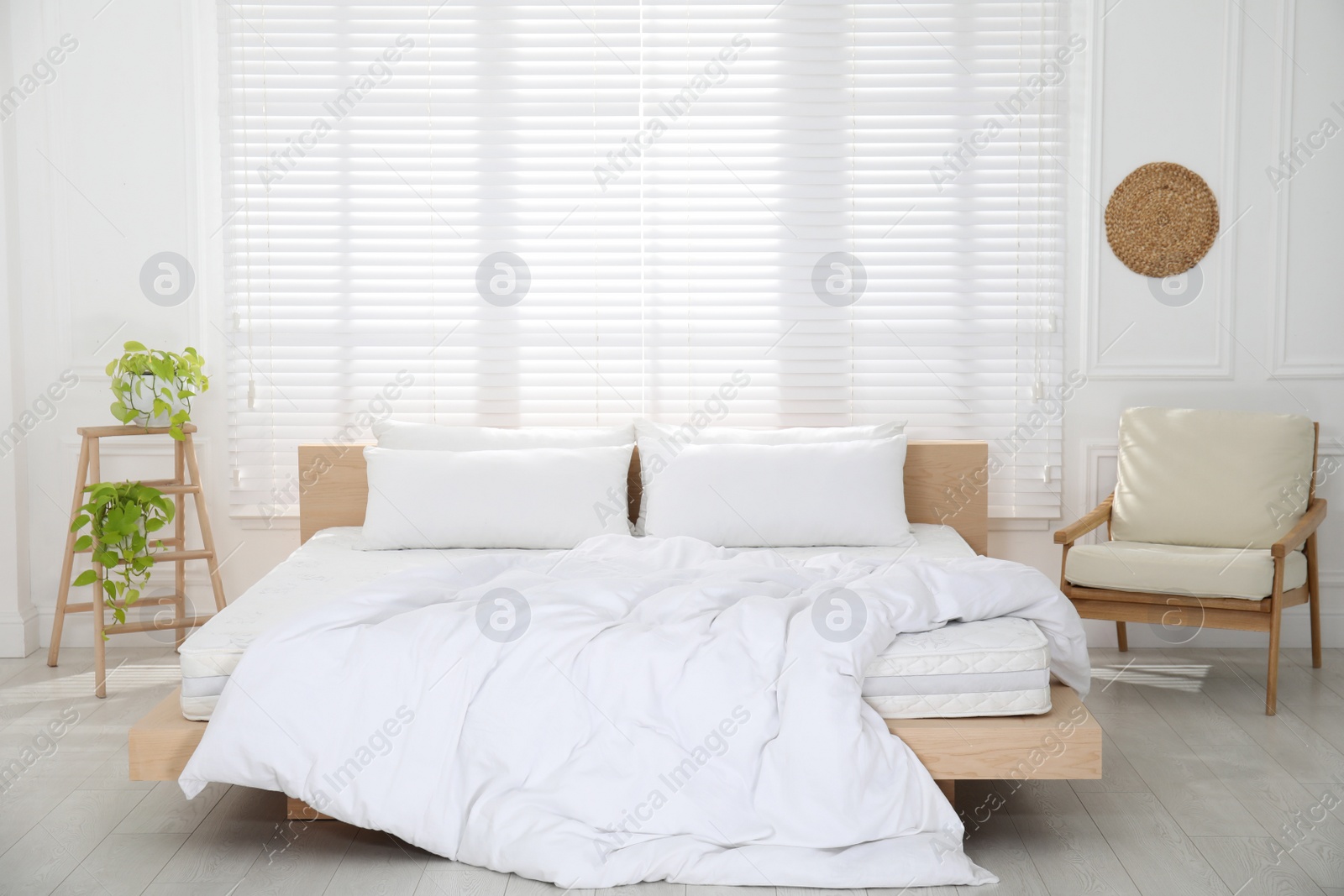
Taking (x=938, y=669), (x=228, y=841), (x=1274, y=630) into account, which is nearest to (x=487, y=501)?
(x=228, y=841)

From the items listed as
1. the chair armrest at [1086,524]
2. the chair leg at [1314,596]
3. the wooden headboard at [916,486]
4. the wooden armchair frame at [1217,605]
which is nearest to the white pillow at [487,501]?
the wooden headboard at [916,486]

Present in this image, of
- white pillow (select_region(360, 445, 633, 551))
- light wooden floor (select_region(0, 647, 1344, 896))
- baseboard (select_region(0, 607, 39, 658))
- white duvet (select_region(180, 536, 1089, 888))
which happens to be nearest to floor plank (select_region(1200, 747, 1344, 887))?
light wooden floor (select_region(0, 647, 1344, 896))

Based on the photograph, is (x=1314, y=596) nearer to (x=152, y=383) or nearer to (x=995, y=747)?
(x=995, y=747)

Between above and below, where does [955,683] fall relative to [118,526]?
below

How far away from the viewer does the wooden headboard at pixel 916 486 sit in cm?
424

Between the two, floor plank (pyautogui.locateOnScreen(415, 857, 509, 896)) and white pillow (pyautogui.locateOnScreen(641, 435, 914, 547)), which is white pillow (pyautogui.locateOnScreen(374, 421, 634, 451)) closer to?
white pillow (pyautogui.locateOnScreen(641, 435, 914, 547))

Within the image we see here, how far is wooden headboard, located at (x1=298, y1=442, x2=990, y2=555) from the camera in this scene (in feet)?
13.9

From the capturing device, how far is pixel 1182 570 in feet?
12.1

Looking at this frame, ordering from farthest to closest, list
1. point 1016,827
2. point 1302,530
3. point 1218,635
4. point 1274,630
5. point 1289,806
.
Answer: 1. point 1218,635
2. point 1302,530
3. point 1274,630
4. point 1289,806
5. point 1016,827

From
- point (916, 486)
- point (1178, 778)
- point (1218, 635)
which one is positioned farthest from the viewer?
point (1218, 635)

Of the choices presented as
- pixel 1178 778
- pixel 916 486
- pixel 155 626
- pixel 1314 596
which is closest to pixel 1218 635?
pixel 1314 596

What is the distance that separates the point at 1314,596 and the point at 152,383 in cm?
445

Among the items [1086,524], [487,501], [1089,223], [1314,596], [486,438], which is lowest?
[1314,596]

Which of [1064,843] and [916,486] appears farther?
[916,486]
